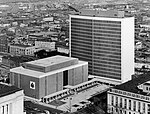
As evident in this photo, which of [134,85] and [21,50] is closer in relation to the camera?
[134,85]

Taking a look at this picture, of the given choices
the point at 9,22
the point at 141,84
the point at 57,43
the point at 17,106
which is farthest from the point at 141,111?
the point at 9,22

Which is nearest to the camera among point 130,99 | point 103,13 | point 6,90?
point 6,90

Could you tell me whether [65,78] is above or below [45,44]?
below

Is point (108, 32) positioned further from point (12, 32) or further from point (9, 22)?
point (9, 22)

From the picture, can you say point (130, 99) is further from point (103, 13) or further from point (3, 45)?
point (3, 45)

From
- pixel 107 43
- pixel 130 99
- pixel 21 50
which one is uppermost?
pixel 107 43

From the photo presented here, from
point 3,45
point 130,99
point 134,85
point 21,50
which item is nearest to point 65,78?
point 134,85

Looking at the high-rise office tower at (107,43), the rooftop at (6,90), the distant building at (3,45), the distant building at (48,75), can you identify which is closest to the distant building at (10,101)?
the rooftop at (6,90)
